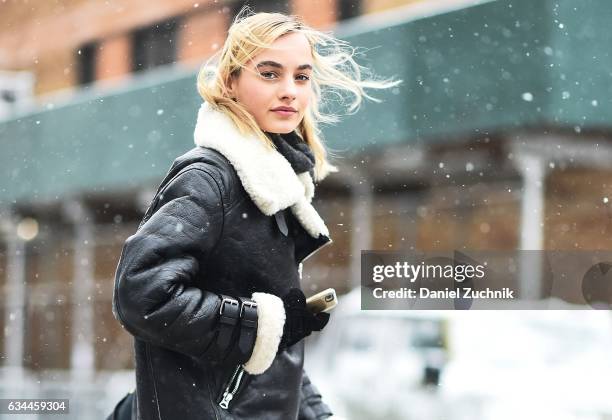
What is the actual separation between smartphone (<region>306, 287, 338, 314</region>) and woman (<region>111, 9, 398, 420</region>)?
20 millimetres

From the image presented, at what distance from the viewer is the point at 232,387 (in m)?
2.22

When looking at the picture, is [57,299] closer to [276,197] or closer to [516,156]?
[516,156]

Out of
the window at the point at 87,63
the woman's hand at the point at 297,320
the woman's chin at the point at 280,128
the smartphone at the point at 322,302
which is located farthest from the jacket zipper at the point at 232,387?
the window at the point at 87,63

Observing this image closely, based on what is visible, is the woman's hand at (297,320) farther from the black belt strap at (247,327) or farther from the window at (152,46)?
the window at (152,46)

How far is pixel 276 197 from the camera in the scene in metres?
2.24

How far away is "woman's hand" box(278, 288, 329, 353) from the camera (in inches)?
88.5

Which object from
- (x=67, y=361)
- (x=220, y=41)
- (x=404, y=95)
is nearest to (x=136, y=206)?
(x=67, y=361)

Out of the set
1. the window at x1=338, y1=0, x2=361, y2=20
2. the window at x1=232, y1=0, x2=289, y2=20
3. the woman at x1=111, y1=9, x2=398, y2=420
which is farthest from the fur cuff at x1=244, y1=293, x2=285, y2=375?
the window at x1=338, y1=0, x2=361, y2=20

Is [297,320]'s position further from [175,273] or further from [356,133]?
[356,133]

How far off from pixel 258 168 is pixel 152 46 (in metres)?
8.58

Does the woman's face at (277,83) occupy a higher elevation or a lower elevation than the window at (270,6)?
lower

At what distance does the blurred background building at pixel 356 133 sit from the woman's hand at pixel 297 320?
10.6ft

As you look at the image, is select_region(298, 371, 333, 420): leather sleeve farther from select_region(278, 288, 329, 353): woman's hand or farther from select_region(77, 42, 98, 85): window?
select_region(77, 42, 98, 85): window

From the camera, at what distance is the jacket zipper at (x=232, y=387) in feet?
7.23
